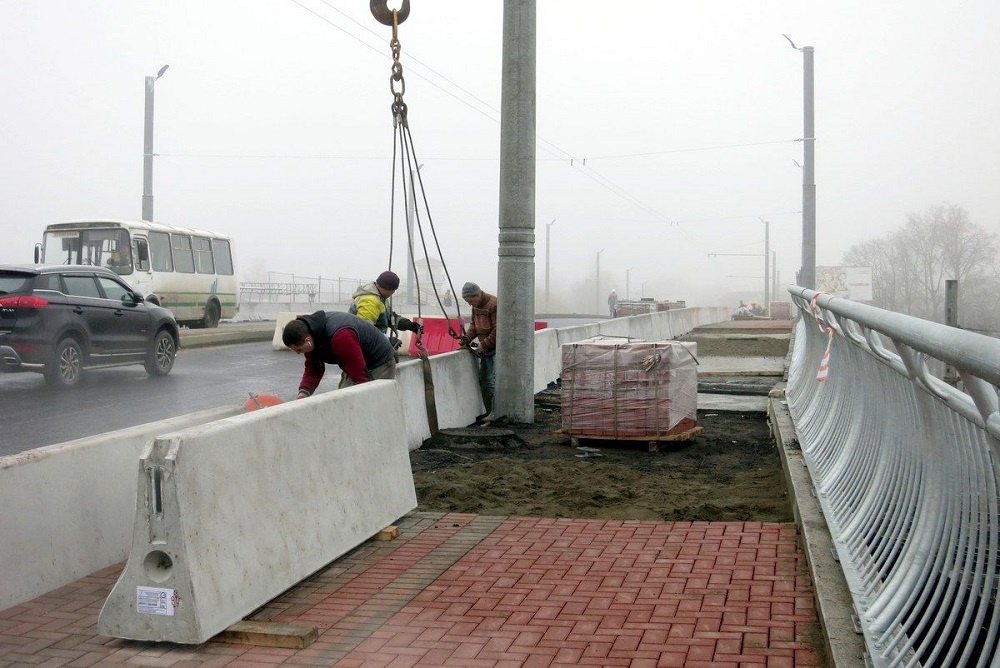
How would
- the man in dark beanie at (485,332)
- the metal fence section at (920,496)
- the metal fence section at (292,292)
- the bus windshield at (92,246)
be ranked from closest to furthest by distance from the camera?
1. the metal fence section at (920,496)
2. the man in dark beanie at (485,332)
3. the bus windshield at (92,246)
4. the metal fence section at (292,292)

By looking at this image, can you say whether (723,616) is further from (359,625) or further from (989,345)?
(989,345)

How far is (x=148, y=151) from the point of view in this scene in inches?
1219

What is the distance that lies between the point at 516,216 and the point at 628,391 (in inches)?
109

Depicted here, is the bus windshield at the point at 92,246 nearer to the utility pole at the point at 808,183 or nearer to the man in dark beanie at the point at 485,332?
the man in dark beanie at the point at 485,332

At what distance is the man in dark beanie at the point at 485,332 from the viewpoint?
12977mm

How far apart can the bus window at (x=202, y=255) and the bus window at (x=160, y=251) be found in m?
1.53

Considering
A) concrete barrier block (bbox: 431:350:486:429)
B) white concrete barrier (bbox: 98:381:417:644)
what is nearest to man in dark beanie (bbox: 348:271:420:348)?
concrete barrier block (bbox: 431:350:486:429)

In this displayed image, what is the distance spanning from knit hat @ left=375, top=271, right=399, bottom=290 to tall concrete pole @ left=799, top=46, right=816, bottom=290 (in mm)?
21328

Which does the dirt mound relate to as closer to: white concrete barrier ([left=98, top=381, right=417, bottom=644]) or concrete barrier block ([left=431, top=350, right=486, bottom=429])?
concrete barrier block ([left=431, top=350, right=486, bottom=429])

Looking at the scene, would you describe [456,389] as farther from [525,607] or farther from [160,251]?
[160,251]

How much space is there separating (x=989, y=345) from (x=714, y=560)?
12.7 feet

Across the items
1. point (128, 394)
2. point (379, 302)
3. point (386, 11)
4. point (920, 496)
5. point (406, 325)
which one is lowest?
point (128, 394)

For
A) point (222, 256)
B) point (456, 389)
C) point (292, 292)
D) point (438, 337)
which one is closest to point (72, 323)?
point (456, 389)

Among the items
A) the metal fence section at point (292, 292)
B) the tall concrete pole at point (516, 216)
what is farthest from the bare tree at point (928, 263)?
the tall concrete pole at point (516, 216)
